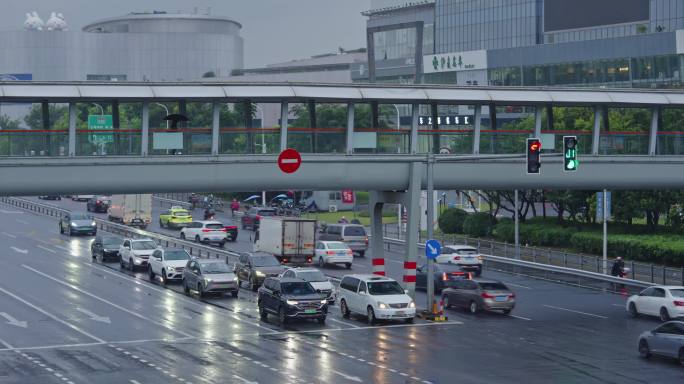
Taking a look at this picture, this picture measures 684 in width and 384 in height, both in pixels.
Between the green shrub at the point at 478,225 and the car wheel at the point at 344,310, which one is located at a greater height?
the green shrub at the point at 478,225

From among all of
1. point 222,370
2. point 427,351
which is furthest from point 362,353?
point 222,370

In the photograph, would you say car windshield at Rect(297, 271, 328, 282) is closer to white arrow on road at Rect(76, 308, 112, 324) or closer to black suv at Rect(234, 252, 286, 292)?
black suv at Rect(234, 252, 286, 292)

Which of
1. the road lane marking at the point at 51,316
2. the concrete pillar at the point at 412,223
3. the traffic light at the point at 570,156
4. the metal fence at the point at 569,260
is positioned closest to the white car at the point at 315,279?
the concrete pillar at the point at 412,223

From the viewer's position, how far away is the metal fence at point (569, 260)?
5666 cm

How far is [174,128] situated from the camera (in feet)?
138

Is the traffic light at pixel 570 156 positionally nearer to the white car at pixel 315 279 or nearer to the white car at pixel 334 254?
the white car at pixel 315 279

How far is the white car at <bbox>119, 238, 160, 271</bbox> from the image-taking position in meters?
59.9

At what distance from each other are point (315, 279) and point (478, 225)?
116 ft

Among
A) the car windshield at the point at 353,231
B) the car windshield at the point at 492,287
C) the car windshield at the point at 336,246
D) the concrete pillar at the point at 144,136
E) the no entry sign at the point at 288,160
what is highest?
the concrete pillar at the point at 144,136

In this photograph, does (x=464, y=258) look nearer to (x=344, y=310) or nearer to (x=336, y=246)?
(x=336, y=246)

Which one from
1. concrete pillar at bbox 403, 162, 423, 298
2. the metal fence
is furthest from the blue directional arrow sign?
the metal fence

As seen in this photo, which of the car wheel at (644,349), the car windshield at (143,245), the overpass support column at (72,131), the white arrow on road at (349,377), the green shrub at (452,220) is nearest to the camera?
the white arrow on road at (349,377)

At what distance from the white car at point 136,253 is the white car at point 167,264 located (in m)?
2.51

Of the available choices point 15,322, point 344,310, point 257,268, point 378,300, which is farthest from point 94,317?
point 378,300
